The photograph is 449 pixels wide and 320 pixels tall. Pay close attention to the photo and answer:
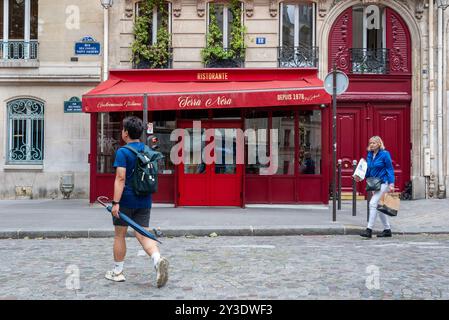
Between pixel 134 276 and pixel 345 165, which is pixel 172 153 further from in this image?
pixel 134 276

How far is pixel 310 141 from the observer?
13.8 meters

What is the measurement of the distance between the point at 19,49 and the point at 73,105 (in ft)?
7.44

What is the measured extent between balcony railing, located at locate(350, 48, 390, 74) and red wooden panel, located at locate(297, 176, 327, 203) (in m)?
3.83

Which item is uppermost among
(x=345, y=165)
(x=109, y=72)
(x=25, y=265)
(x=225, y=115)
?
(x=109, y=72)

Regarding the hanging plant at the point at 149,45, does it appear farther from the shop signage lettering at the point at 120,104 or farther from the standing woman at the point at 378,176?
the standing woman at the point at 378,176

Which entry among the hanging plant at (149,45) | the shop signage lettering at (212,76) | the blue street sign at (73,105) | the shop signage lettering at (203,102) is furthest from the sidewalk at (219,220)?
the hanging plant at (149,45)

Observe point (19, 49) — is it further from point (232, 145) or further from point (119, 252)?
point (119, 252)

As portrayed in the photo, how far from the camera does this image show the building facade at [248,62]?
15.5 metres

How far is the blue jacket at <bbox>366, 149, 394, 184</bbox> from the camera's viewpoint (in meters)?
9.27

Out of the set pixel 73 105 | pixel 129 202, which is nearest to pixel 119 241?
pixel 129 202

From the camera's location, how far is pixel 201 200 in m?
13.6

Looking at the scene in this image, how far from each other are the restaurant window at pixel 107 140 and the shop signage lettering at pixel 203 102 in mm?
2156

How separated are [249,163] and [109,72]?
4185 millimetres
